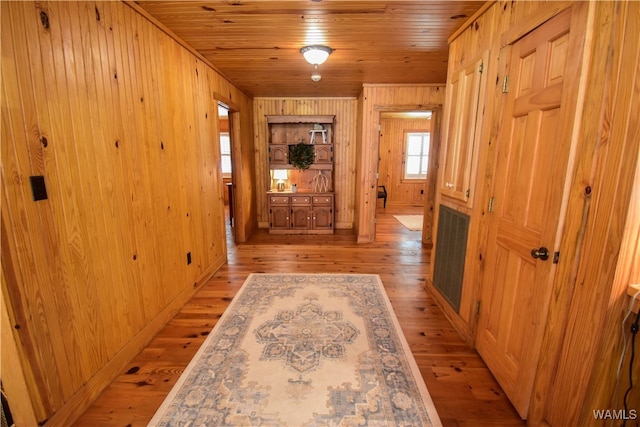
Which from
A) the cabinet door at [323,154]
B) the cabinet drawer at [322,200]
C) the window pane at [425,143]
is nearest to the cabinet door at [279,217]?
the cabinet drawer at [322,200]

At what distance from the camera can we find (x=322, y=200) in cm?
528

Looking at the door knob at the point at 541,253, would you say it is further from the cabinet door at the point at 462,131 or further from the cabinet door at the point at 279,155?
the cabinet door at the point at 279,155

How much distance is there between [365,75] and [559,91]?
9.54 ft

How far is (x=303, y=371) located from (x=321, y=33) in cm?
278

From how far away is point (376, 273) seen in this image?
11.6ft

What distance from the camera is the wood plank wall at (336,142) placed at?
17.9ft

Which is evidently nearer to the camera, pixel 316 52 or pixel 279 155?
pixel 316 52

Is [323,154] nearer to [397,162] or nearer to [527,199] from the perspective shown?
[397,162]

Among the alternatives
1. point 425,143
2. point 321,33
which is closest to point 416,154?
point 425,143

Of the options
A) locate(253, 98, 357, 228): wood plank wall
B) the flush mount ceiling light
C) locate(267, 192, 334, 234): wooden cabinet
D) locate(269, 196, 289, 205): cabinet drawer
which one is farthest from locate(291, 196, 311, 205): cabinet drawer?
the flush mount ceiling light

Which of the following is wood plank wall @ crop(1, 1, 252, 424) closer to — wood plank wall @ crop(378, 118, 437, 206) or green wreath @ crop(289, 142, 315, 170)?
green wreath @ crop(289, 142, 315, 170)

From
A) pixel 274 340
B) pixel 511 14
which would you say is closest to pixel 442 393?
pixel 274 340

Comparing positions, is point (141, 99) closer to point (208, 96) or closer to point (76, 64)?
point (76, 64)

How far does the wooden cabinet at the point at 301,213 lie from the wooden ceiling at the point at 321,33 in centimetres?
211
